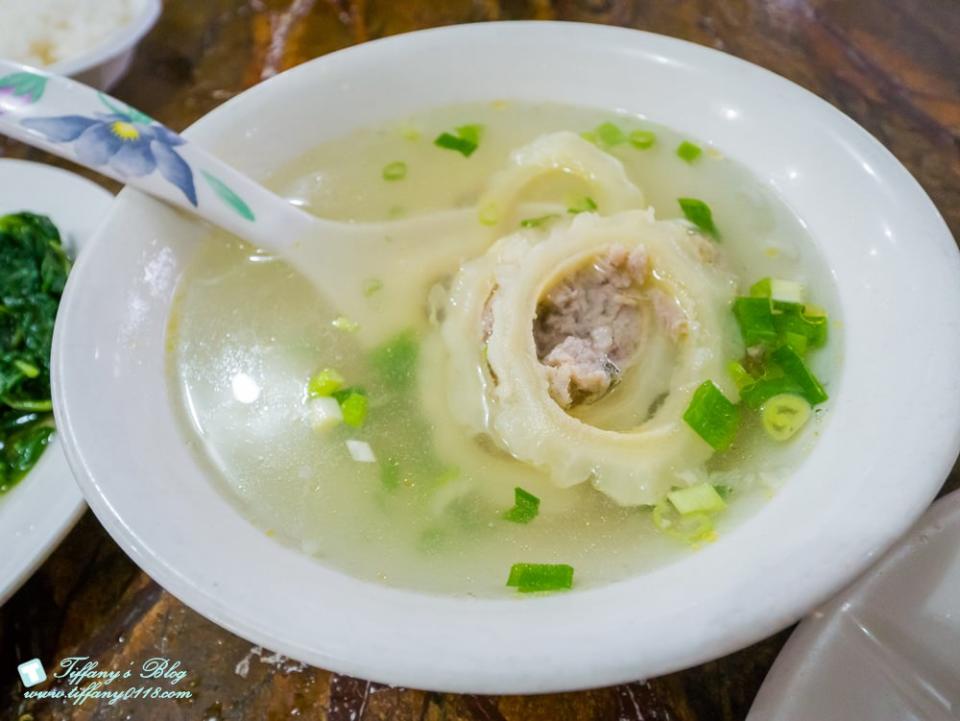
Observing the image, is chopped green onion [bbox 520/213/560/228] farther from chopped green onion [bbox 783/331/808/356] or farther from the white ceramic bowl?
chopped green onion [bbox 783/331/808/356]

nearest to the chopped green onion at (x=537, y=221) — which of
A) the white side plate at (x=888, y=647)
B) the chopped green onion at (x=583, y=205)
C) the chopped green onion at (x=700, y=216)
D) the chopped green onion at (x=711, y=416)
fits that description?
the chopped green onion at (x=583, y=205)

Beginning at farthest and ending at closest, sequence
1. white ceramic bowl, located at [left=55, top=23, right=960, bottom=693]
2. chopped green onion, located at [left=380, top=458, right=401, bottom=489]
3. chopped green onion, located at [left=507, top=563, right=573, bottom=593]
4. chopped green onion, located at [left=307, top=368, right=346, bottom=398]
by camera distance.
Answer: chopped green onion, located at [left=307, top=368, right=346, bottom=398], chopped green onion, located at [left=380, top=458, right=401, bottom=489], chopped green onion, located at [left=507, top=563, right=573, bottom=593], white ceramic bowl, located at [left=55, top=23, right=960, bottom=693]

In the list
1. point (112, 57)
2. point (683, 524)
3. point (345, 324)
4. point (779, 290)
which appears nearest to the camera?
point (683, 524)

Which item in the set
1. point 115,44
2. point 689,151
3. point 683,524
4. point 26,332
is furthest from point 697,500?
point 115,44

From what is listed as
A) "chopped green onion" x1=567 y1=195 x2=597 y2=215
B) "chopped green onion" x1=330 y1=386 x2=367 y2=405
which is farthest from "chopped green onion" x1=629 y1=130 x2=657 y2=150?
"chopped green onion" x1=330 y1=386 x2=367 y2=405

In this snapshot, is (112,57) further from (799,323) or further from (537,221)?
(799,323)
